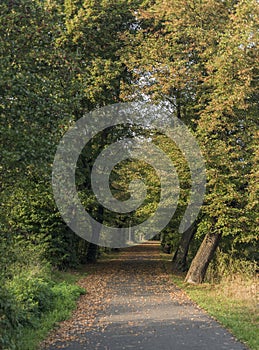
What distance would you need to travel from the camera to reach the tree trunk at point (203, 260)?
1956 cm

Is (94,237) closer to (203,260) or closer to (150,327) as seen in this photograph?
(203,260)

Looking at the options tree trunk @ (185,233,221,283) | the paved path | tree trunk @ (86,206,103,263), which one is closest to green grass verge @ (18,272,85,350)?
the paved path

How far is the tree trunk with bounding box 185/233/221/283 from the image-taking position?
1956 centimetres

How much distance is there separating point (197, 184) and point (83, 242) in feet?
38.4

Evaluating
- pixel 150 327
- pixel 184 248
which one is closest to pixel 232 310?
pixel 150 327

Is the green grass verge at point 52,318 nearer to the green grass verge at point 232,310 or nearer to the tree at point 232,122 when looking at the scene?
the green grass verge at point 232,310

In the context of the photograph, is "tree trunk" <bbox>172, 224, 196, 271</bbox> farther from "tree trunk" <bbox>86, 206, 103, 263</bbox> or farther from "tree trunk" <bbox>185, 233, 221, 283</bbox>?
"tree trunk" <bbox>86, 206, 103, 263</bbox>

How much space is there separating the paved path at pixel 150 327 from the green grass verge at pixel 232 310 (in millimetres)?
229

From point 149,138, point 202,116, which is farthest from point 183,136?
point 149,138

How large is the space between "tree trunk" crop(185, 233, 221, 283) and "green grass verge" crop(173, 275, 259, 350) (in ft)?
6.23

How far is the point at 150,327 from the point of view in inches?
402

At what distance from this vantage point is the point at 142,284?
62.1 ft

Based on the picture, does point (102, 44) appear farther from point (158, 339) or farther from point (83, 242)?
point (158, 339)

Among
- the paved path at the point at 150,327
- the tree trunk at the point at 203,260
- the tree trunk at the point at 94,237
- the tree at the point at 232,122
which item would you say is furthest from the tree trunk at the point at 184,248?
the paved path at the point at 150,327
